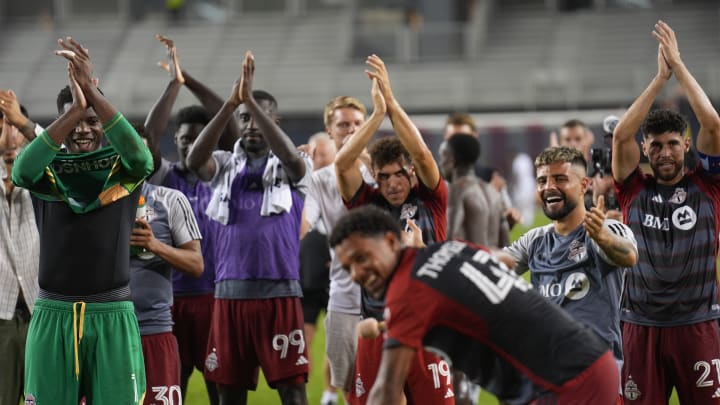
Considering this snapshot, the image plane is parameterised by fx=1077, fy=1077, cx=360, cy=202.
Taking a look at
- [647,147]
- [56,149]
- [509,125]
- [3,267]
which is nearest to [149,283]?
[3,267]

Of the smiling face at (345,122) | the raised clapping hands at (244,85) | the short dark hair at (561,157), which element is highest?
the raised clapping hands at (244,85)

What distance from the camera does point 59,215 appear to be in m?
6.20

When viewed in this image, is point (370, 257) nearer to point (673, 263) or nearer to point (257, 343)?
point (673, 263)

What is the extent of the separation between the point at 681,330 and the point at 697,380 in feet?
1.09

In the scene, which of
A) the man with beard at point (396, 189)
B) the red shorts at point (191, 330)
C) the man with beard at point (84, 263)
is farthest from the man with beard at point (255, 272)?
the man with beard at point (84, 263)

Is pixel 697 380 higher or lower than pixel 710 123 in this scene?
lower

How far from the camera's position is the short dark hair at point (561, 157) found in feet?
20.5

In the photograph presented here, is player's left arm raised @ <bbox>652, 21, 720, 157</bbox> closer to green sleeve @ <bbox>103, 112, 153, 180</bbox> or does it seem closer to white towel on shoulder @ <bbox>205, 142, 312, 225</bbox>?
white towel on shoulder @ <bbox>205, 142, 312, 225</bbox>

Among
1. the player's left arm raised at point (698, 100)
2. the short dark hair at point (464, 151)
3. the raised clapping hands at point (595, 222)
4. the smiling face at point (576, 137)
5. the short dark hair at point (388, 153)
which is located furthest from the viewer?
the smiling face at point (576, 137)

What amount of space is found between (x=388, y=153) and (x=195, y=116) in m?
2.27

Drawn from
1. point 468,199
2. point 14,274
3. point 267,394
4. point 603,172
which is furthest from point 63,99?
point 267,394

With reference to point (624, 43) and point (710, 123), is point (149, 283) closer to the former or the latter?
point (710, 123)

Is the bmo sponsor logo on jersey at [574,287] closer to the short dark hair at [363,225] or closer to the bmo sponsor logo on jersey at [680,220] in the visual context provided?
the bmo sponsor logo on jersey at [680,220]

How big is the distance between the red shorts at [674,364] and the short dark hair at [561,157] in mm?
1415
